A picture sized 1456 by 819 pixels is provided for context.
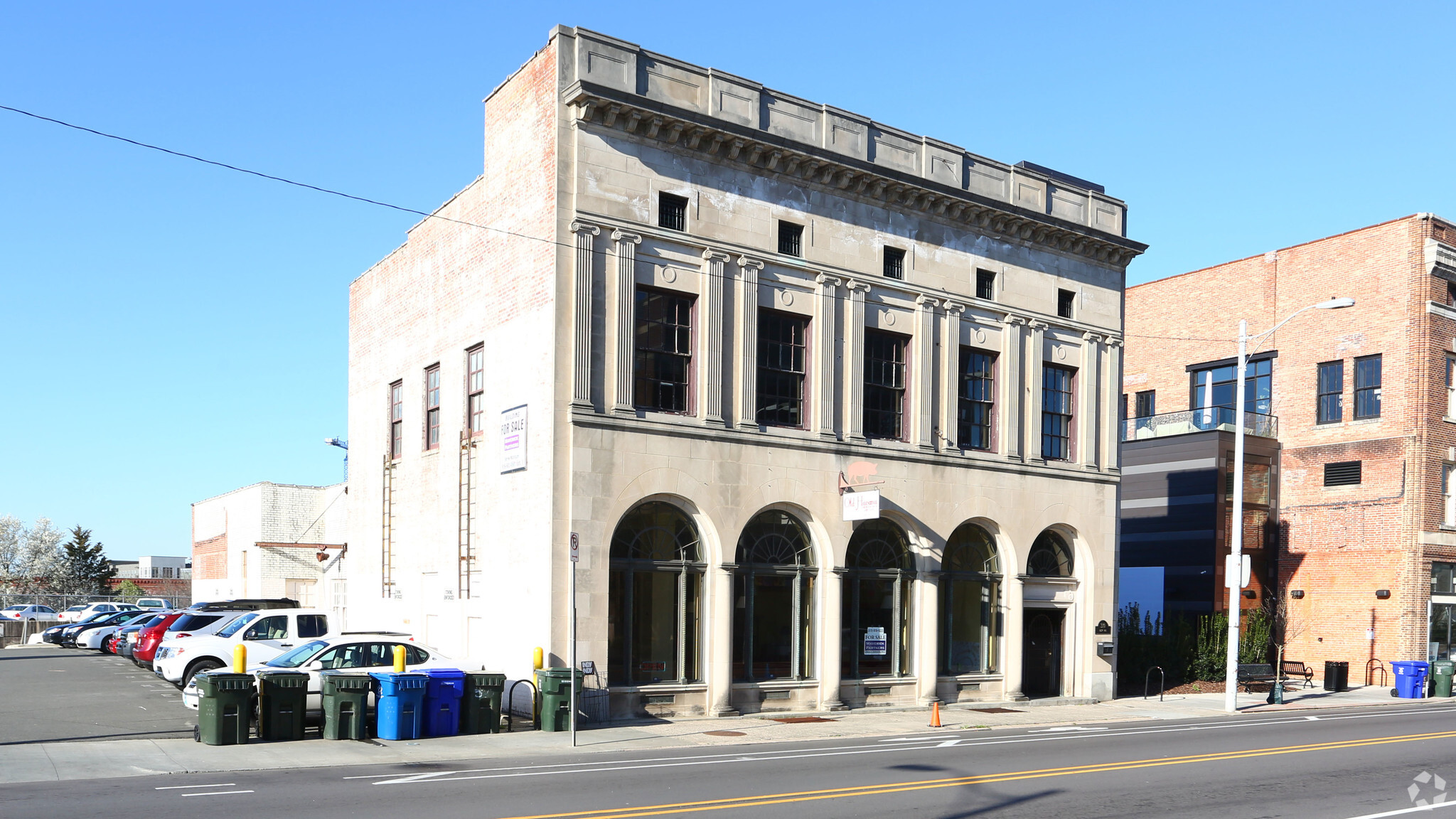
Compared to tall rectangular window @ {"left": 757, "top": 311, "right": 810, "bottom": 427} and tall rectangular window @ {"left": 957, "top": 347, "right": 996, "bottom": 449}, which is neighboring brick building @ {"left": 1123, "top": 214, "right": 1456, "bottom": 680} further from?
tall rectangular window @ {"left": 757, "top": 311, "right": 810, "bottom": 427}

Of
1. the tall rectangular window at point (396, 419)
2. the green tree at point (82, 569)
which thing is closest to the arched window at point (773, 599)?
the tall rectangular window at point (396, 419)

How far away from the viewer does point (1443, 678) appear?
34.5 m

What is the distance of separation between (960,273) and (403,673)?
16257 mm

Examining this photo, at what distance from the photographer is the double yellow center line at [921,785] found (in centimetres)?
1264

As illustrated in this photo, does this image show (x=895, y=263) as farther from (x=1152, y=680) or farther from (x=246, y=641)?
(x=246, y=641)

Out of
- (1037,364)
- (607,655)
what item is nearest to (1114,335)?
(1037,364)

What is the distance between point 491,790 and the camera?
1411 centimetres

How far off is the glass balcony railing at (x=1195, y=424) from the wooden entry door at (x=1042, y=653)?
12508mm

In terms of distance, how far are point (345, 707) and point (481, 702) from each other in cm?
240

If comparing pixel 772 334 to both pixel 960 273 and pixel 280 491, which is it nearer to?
pixel 960 273

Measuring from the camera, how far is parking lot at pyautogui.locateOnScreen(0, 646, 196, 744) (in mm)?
19344

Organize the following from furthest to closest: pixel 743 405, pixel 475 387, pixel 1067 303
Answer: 1. pixel 1067 303
2. pixel 475 387
3. pixel 743 405

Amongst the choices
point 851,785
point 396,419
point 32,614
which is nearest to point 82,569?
point 32,614

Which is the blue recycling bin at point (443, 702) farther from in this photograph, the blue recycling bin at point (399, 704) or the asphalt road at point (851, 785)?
the asphalt road at point (851, 785)
